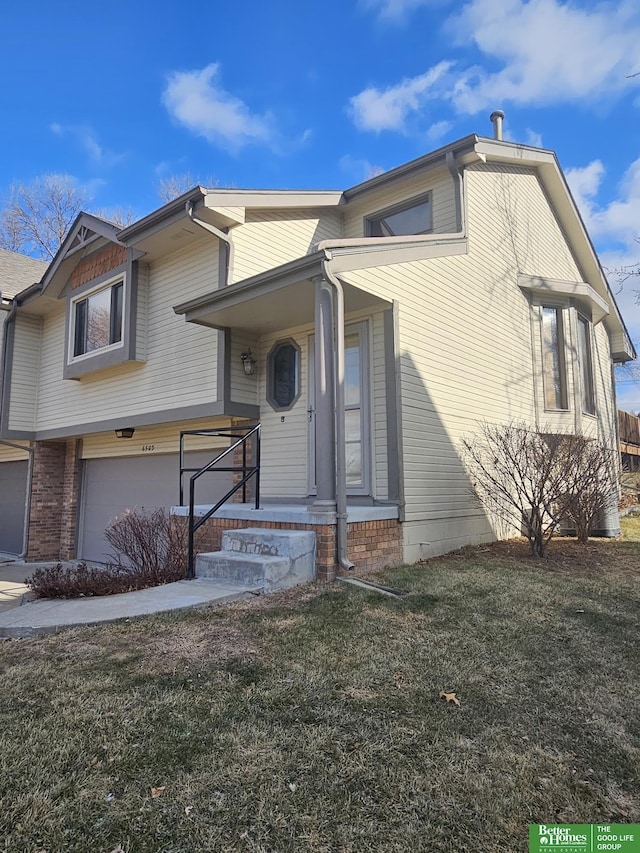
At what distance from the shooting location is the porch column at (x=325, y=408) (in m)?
5.46

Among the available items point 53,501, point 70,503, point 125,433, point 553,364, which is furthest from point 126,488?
point 553,364

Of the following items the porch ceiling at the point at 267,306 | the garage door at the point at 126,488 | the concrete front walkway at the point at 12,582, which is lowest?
the concrete front walkway at the point at 12,582

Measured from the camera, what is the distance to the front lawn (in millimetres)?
1836

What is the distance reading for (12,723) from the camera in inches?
99.5

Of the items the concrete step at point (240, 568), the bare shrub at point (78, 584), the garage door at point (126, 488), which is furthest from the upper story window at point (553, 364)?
the bare shrub at point (78, 584)

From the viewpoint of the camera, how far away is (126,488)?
11320 millimetres

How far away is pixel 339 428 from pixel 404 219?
5.06m

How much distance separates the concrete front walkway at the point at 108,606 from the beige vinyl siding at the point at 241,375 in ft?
11.2

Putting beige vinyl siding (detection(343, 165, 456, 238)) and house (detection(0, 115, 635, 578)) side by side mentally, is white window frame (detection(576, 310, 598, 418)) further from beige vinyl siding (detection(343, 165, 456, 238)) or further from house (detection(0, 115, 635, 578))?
beige vinyl siding (detection(343, 165, 456, 238))

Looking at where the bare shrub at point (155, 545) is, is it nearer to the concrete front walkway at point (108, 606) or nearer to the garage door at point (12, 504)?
the concrete front walkway at point (108, 606)

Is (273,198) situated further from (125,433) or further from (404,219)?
(125,433)

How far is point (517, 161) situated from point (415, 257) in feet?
14.3

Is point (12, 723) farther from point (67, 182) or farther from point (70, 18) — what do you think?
point (67, 182)

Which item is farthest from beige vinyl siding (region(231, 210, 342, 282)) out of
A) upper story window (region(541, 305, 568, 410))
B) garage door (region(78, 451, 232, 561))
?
upper story window (region(541, 305, 568, 410))
